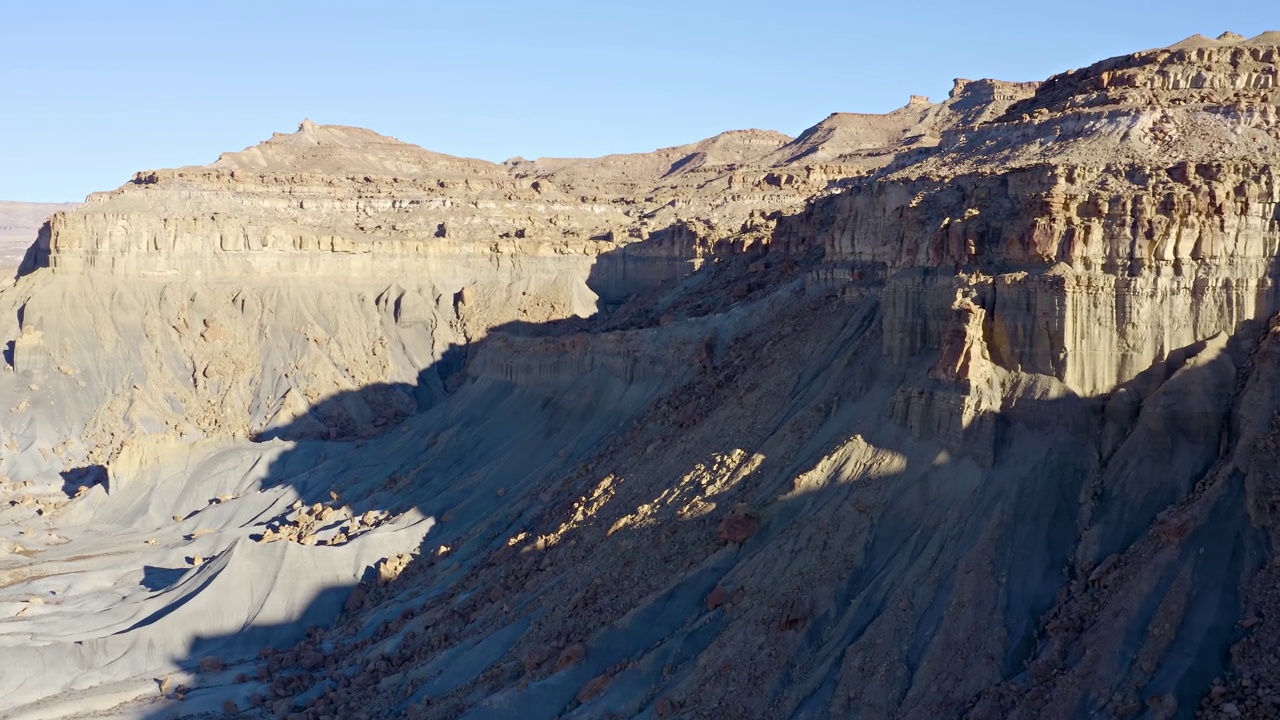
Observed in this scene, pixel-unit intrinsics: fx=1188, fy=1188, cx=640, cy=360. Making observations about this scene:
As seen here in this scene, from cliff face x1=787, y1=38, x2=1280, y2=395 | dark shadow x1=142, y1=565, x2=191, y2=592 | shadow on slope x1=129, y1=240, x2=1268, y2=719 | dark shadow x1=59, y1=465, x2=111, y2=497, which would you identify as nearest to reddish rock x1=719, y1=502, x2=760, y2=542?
shadow on slope x1=129, y1=240, x2=1268, y2=719

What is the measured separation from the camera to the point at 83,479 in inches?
2066

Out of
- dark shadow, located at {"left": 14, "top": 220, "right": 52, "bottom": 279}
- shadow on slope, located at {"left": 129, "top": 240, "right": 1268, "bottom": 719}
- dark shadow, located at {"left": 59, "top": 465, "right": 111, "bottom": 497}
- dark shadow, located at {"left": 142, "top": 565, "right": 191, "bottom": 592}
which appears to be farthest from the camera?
dark shadow, located at {"left": 14, "top": 220, "right": 52, "bottom": 279}

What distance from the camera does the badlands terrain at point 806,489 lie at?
18031 millimetres

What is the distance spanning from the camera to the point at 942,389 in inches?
869

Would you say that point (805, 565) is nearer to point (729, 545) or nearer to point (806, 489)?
point (806, 489)

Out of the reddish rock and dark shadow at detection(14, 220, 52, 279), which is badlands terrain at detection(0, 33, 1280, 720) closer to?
the reddish rock

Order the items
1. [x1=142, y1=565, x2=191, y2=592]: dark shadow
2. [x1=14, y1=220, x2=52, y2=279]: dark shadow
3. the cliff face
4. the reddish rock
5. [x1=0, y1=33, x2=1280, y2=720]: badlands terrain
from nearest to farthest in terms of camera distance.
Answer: [x1=0, y1=33, x2=1280, y2=720]: badlands terrain, the cliff face, the reddish rock, [x1=142, y1=565, x2=191, y2=592]: dark shadow, [x1=14, y1=220, x2=52, y2=279]: dark shadow

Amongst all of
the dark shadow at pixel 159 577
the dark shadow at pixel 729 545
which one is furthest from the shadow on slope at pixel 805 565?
the dark shadow at pixel 159 577

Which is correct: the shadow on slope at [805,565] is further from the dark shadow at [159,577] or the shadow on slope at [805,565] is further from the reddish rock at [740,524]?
the dark shadow at [159,577]

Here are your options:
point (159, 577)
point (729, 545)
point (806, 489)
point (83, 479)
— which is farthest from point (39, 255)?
point (806, 489)

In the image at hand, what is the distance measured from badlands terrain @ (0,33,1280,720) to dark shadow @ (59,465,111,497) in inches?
7.4

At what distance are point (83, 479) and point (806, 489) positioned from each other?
4032 centimetres

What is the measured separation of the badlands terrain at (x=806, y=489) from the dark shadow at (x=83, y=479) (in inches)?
7.4

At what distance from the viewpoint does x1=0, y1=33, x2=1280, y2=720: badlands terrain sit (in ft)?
59.2
